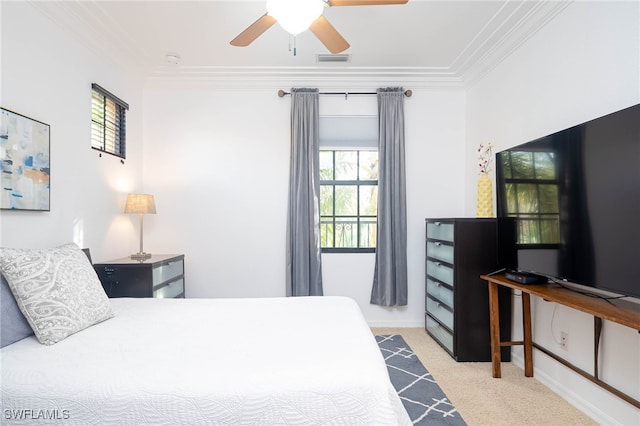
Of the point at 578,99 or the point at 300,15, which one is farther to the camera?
the point at 578,99

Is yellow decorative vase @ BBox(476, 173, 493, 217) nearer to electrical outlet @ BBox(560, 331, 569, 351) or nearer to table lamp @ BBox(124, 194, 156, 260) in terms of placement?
electrical outlet @ BBox(560, 331, 569, 351)

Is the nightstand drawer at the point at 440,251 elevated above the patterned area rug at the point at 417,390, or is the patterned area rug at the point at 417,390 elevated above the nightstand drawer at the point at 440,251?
the nightstand drawer at the point at 440,251

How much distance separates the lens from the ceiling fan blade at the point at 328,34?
1.96 metres

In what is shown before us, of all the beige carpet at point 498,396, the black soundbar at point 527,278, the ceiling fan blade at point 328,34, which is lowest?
the beige carpet at point 498,396

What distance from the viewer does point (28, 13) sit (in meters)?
2.16

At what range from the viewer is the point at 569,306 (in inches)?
66.9

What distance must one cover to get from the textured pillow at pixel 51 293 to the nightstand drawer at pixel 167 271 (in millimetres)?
1072

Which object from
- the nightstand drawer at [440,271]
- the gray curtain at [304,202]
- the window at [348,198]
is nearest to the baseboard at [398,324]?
the nightstand drawer at [440,271]

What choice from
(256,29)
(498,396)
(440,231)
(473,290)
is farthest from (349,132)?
(498,396)

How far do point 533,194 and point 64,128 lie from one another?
132 inches

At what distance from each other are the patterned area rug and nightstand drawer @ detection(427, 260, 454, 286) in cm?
72

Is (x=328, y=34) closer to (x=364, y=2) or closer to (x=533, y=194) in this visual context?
(x=364, y=2)

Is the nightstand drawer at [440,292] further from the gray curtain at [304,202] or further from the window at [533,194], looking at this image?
the gray curtain at [304,202]

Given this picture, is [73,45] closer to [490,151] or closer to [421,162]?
[421,162]
